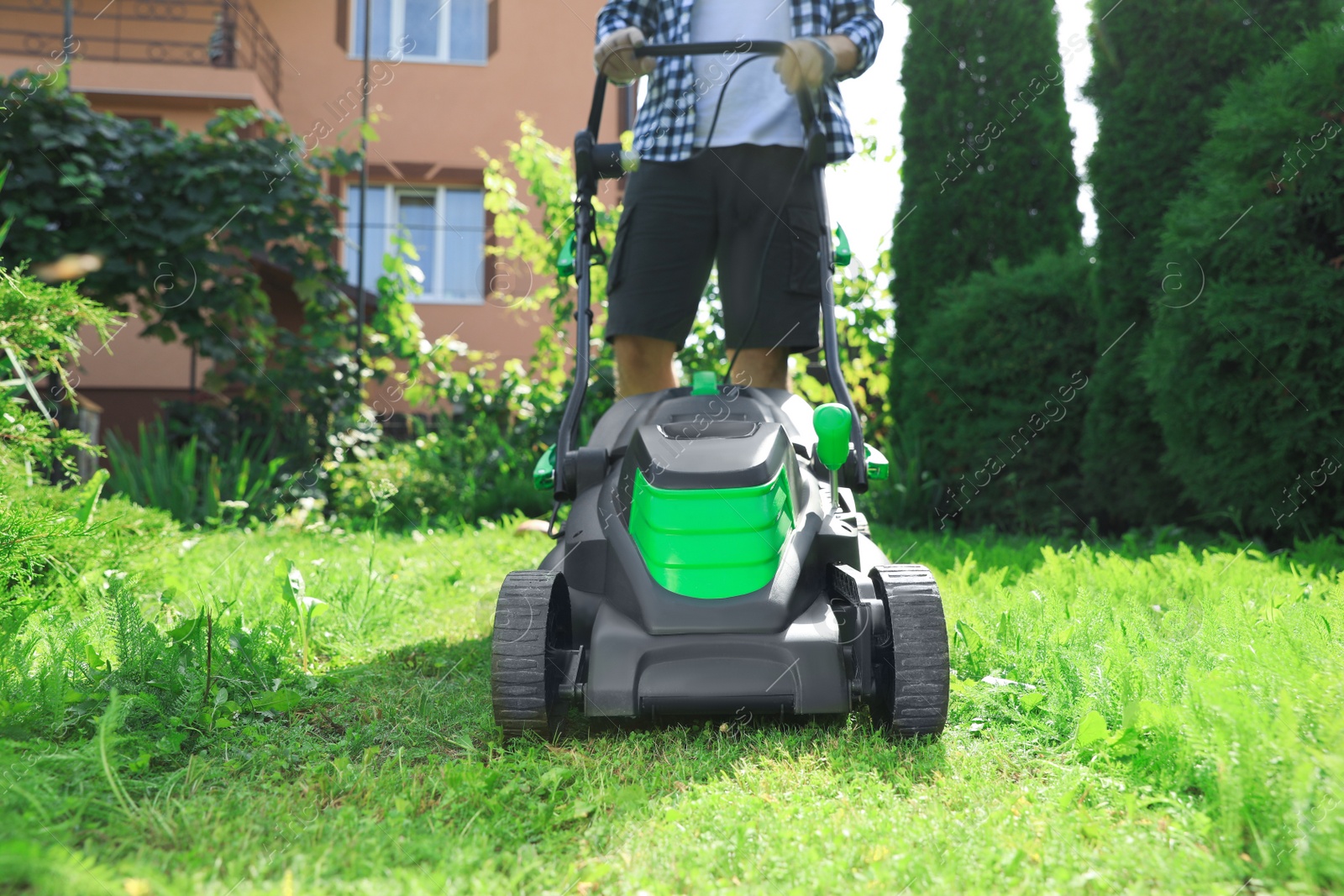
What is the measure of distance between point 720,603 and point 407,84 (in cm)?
886

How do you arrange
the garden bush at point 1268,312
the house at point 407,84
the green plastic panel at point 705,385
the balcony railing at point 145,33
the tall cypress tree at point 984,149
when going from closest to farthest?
the green plastic panel at point 705,385
the garden bush at point 1268,312
the tall cypress tree at point 984,149
the house at point 407,84
the balcony railing at point 145,33

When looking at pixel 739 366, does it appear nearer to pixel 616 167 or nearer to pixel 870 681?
pixel 616 167

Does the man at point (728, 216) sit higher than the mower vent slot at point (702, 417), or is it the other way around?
the man at point (728, 216)

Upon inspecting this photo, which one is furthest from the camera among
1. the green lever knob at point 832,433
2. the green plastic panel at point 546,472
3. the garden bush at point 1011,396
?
the garden bush at point 1011,396

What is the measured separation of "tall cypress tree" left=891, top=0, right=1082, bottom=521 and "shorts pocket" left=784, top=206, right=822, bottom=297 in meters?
2.62

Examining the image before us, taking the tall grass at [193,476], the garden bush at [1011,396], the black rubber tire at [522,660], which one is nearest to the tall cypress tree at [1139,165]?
the garden bush at [1011,396]

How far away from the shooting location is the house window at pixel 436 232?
30.7 feet

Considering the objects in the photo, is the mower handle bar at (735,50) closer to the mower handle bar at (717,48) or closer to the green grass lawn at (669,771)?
the mower handle bar at (717,48)

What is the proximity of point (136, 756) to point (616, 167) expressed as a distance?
1.55 m

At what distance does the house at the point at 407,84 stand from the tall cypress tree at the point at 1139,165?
566cm

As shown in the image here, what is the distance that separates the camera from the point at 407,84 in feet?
30.7

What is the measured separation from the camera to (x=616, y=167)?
7.73 feet

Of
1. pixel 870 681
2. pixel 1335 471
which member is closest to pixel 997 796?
pixel 870 681

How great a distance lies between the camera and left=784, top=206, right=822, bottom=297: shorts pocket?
96.3 inches
